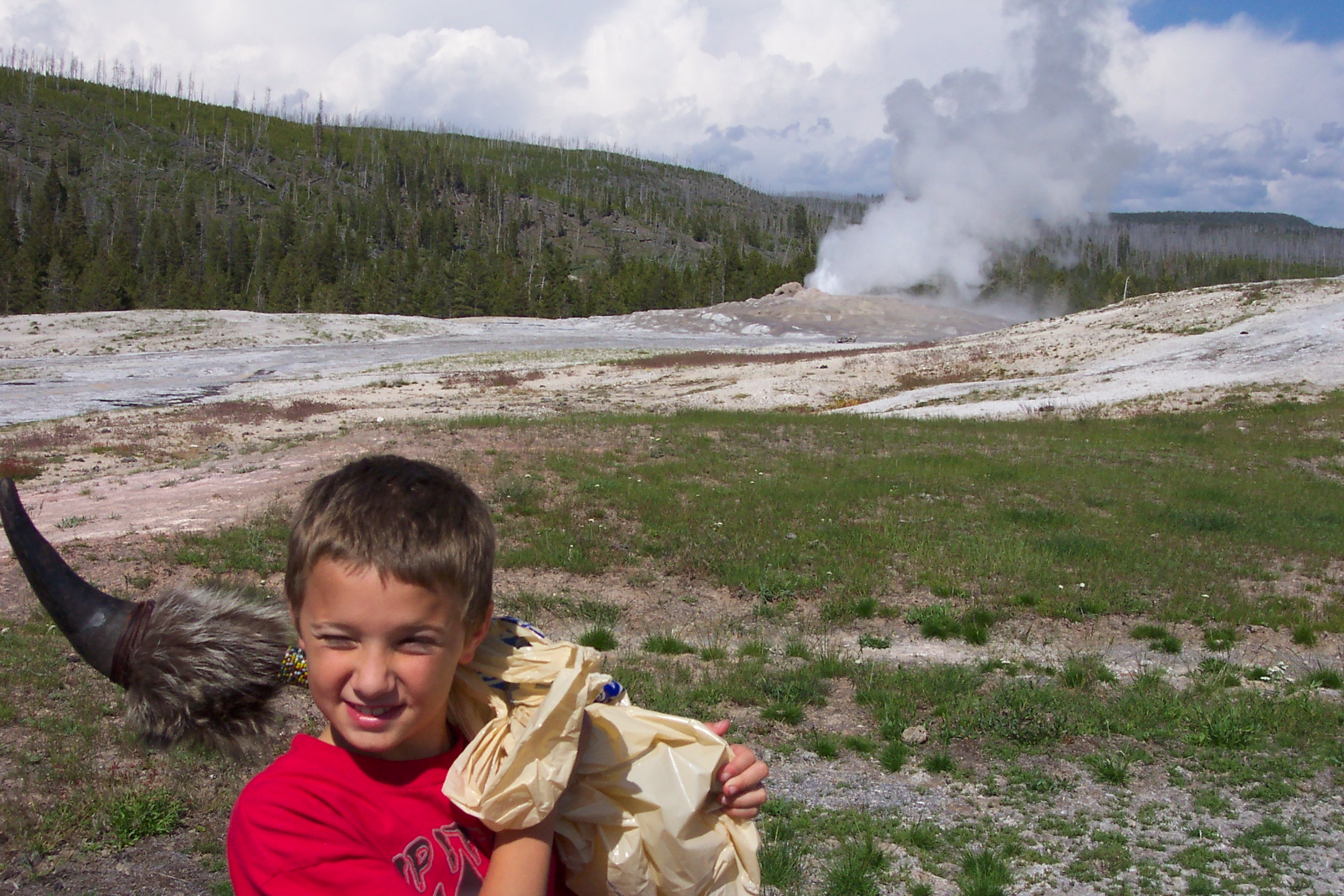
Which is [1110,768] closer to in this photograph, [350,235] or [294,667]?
[294,667]

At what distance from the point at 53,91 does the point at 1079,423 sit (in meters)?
183

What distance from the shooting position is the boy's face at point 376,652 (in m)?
1.71

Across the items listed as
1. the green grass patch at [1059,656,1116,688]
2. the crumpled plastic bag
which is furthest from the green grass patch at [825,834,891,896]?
the green grass patch at [1059,656,1116,688]

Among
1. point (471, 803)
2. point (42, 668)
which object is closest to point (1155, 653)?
point (471, 803)

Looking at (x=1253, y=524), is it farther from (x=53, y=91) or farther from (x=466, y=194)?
(x=53, y=91)

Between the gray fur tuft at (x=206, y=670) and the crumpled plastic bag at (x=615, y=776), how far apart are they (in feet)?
1.30

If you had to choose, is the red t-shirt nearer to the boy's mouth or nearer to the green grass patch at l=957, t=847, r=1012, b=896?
the boy's mouth

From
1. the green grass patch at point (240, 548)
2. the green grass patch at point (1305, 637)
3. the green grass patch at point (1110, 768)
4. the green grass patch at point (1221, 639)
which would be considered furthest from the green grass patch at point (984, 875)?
the green grass patch at point (240, 548)

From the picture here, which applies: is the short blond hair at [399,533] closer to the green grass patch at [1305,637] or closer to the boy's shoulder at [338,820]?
the boy's shoulder at [338,820]

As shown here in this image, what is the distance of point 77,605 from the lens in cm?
166

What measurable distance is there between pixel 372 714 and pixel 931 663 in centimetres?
739

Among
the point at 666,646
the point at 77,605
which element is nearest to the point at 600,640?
the point at 666,646

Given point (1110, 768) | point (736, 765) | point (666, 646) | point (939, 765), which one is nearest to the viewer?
point (736, 765)

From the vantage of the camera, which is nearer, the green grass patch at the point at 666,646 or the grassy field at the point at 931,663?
the grassy field at the point at 931,663
